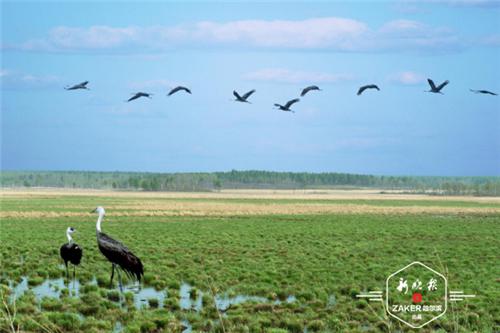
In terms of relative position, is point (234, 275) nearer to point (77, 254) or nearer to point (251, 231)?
point (77, 254)

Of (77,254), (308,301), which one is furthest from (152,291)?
(308,301)

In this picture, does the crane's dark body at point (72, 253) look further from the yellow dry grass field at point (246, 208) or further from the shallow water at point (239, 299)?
the yellow dry grass field at point (246, 208)

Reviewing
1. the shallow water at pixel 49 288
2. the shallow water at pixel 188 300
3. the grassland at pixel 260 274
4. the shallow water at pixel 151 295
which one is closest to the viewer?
the grassland at pixel 260 274

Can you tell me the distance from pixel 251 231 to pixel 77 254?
925 inches

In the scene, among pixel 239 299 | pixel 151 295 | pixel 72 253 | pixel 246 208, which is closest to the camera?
pixel 239 299

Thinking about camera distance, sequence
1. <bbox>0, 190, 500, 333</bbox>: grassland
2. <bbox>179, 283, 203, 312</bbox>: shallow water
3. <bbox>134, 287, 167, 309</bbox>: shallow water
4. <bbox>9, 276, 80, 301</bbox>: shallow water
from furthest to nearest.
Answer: <bbox>9, 276, 80, 301</bbox>: shallow water, <bbox>134, 287, 167, 309</bbox>: shallow water, <bbox>179, 283, 203, 312</bbox>: shallow water, <bbox>0, 190, 500, 333</bbox>: grassland

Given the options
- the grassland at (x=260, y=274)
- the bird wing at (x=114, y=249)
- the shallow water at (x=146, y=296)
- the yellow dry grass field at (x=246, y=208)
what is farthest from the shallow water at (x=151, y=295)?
the yellow dry grass field at (x=246, y=208)

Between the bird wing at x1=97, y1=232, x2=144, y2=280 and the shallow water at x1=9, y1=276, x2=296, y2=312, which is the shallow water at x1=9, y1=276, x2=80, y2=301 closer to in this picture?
the shallow water at x1=9, y1=276, x2=296, y2=312

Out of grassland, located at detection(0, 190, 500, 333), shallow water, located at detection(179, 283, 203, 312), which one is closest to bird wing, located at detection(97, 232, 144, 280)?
grassland, located at detection(0, 190, 500, 333)

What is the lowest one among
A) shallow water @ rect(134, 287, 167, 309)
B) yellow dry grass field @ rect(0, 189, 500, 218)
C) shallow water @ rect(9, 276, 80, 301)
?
yellow dry grass field @ rect(0, 189, 500, 218)

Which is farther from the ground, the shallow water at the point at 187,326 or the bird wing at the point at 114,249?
the bird wing at the point at 114,249

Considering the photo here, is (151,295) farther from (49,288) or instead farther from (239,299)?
(49,288)

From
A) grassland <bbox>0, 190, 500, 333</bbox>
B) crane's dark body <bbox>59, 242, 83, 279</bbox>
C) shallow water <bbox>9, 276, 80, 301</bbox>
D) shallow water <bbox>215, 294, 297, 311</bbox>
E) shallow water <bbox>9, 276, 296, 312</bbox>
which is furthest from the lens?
crane's dark body <bbox>59, 242, 83, 279</bbox>

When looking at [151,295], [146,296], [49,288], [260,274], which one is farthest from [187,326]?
[260,274]
